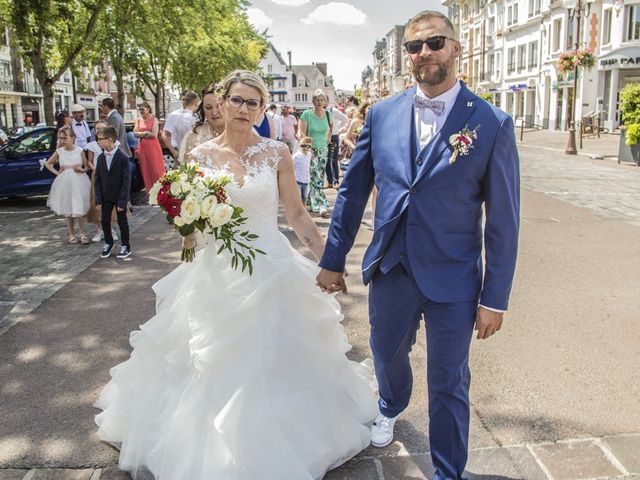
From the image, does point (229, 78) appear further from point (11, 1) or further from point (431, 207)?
point (11, 1)

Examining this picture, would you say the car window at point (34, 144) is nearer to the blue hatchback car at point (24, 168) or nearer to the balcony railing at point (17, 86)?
the blue hatchback car at point (24, 168)

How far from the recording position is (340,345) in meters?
3.50

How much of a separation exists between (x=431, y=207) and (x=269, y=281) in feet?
3.30

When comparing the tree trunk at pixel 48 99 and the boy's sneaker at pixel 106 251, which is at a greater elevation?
the tree trunk at pixel 48 99

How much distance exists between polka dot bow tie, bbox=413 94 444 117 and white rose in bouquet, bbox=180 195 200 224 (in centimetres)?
124

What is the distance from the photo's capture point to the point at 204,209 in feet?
10.3

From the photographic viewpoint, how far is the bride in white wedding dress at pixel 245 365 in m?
2.90

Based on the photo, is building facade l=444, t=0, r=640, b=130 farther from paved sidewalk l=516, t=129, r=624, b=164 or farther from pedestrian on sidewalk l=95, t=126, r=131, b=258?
pedestrian on sidewalk l=95, t=126, r=131, b=258

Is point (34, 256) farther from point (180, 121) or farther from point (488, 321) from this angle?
point (488, 321)

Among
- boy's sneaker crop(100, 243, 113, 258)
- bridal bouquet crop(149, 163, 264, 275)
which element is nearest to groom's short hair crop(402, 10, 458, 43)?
bridal bouquet crop(149, 163, 264, 275)

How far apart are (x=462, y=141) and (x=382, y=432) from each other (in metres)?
1.71

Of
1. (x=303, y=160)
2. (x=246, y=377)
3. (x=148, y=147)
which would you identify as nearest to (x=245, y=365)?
(x=246, y=377)

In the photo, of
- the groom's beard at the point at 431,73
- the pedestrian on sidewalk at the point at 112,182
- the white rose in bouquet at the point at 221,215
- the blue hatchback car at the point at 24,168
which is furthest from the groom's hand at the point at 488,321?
the blue hatchback car at the point at 24,168

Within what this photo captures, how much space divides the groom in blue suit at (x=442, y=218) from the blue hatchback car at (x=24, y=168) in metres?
11.1
